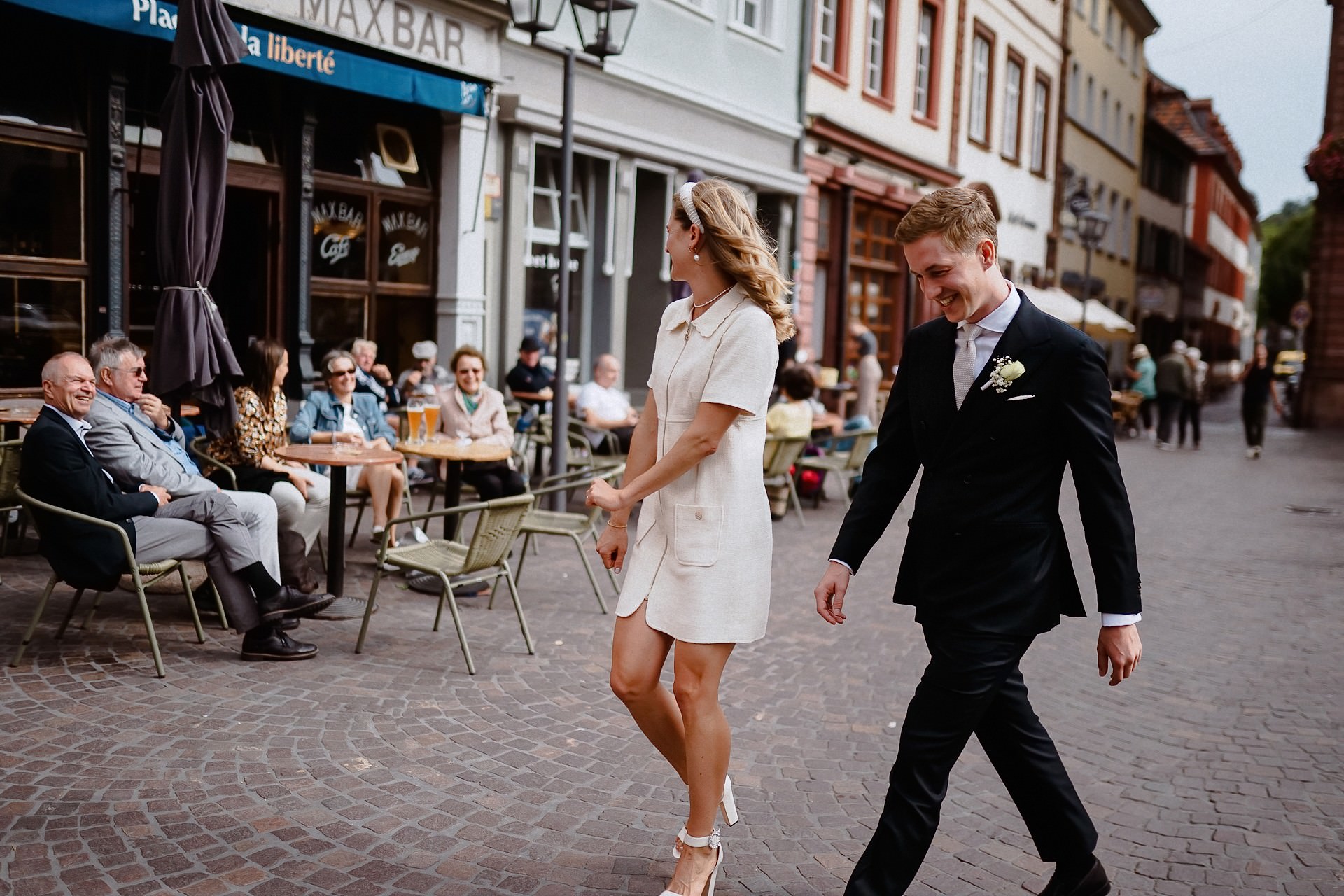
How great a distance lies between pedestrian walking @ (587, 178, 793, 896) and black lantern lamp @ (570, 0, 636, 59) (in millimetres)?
6744

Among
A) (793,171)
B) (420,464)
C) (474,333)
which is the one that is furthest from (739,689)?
(793,171)

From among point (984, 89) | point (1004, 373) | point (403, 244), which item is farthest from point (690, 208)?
point (984, 89)

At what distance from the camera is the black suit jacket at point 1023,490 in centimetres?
310

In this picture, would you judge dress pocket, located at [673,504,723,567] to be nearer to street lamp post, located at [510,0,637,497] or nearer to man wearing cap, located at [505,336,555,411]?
street lamp post, located at [510,0,637,497]

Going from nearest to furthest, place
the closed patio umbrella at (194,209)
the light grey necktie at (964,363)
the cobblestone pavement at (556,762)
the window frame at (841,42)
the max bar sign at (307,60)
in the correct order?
the light grey necktie at (964,363)
the cobblestone pavement at (556,762)
the closed patio umbrella at (194,209)
the max bar sign at (307,60)
the window frame at (841,42)

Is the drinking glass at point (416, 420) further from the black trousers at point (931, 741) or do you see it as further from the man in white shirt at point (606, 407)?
the black trousers at point (931, 741)

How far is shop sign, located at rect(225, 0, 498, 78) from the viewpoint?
10383mm

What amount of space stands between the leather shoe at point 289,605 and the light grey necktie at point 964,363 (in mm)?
3714

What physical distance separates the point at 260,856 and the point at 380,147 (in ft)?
30.7

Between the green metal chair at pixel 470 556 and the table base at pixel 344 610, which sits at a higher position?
the green metal chair at pixel 470 556

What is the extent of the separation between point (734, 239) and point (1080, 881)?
1909mm

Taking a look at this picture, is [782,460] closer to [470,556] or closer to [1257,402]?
[470,556]

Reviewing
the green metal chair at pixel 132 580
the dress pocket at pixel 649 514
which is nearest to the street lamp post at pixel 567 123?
the green metal chair at pixel 132 580

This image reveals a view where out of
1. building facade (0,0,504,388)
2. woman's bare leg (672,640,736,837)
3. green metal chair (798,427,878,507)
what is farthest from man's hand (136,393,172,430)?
green metal chair (798,427,878,507)
